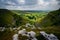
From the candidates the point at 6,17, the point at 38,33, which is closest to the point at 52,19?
the point at 38,33

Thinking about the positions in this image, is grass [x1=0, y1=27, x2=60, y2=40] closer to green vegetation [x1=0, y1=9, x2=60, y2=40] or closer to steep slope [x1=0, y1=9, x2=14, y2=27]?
green vegetation [x1=0, y1=9, x2=60, y2=40]

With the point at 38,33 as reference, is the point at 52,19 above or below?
above

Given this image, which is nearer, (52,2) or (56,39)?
(56,39)

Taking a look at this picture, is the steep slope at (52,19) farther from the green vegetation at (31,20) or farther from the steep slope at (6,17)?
the steep slope at (6,17)

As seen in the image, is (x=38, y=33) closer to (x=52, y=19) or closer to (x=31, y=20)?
(x=31, y=20)

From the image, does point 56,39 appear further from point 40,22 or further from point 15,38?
point 15,38

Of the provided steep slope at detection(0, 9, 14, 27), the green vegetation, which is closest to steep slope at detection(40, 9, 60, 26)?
the green vegetation

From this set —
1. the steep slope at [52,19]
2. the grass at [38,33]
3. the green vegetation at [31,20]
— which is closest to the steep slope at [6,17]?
the green vegetation at [31,20]

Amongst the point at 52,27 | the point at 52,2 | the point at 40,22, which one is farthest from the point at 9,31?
the point at 52,2

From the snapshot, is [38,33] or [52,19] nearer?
[38,33]
